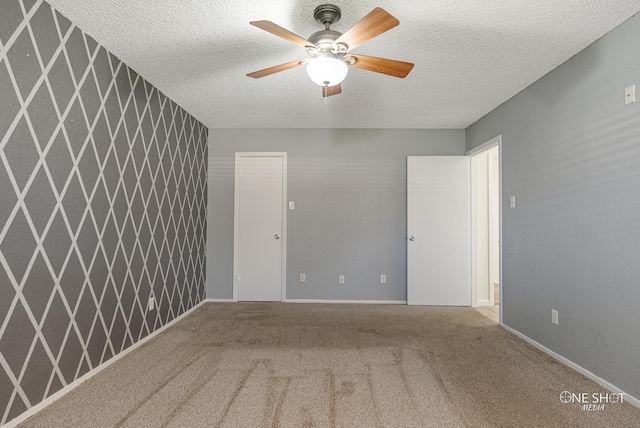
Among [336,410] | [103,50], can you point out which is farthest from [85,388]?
[103,50]

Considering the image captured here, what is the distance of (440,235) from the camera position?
4066mm

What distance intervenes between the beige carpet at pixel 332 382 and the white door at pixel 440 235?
846 millimetres

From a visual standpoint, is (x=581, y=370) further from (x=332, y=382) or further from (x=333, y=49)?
(x=333, y=49)

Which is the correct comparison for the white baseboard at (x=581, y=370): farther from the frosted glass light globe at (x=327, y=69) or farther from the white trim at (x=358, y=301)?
the frosted glass light globe at (x=327, y=69)

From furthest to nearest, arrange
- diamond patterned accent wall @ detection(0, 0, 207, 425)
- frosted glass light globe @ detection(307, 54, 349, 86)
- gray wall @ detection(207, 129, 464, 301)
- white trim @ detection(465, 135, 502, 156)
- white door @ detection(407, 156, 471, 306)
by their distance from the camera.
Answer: gray wall @ detection(207, 129, 464, 301)
white door @ detection(407, 156, 471, 306)
white trim @ detection(465, 135, 502, 156)
frosted glass light globe @ detection(307, 54, 349, 86)
diamond patterned accent wall @ detection(0, 0, 207, 425)

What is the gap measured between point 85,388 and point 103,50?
7.59ft

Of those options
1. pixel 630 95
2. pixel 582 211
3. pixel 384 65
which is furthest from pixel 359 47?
pixel 582 211

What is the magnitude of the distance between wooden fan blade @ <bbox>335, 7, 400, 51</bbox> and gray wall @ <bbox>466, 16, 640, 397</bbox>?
1606mm

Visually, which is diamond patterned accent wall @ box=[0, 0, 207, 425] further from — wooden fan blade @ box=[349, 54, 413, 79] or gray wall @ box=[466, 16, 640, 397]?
gray wall @ box=[466, 16, 640, 397]

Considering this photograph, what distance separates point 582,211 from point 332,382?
2143 mm

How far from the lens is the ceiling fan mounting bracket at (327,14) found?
71.0 inches

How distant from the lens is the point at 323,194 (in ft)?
13.9

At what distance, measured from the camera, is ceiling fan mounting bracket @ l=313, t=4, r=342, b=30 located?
5.92 feet

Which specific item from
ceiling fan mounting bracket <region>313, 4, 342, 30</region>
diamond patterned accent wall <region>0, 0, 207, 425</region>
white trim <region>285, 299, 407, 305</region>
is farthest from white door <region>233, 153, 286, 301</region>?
ceiling fan mounting bracket <region>313, 4, 342, 30</region>
